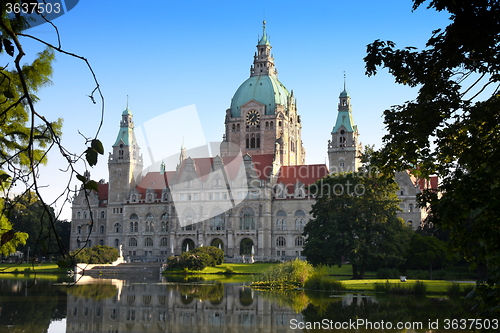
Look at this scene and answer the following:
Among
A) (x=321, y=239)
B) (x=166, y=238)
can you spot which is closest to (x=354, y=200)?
(x=321, y=239)

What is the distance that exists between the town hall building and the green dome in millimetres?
192

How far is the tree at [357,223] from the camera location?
153 feet

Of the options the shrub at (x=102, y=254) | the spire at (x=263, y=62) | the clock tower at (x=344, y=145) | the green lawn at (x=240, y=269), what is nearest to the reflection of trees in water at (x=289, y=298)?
the green lawn at (x=240, y=269)

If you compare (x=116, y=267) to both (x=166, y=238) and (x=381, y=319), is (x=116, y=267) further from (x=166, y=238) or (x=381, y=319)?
(x=381, y=319)

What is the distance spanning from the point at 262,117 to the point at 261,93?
4.98m

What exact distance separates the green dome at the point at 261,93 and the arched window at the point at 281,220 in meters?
21.5

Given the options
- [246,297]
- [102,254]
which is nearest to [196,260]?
[102,254]

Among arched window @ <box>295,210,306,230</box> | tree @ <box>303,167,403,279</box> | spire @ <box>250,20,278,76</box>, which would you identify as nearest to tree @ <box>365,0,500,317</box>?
tree @ <box>303,167,403,279</box>

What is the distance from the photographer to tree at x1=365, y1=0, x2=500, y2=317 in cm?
916

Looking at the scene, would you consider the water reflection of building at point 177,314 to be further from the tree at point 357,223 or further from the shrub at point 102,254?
the shrub at point 102,254

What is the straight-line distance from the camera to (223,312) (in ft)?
82.8

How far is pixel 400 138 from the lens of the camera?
1184 cm

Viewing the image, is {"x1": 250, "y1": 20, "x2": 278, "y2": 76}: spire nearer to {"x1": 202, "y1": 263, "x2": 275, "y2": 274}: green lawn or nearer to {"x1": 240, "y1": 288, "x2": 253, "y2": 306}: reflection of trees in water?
{"x1": 202, "y1": 263, "x2": 275, "y2": 274}: green lawn

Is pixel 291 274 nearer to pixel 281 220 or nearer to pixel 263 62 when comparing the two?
pixel 281 220
